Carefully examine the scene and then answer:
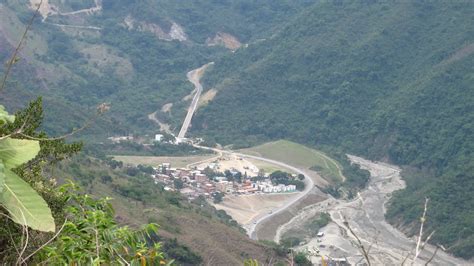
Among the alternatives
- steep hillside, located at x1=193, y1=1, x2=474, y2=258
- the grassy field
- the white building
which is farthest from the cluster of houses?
steep hillside, located at x1=193, y1=1, x2=474, y2=258

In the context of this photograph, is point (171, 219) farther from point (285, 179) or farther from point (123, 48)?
point (123, 48)

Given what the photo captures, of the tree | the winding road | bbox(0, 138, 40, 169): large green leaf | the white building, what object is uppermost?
bbox(0, 138, 40, 169): large green leaf

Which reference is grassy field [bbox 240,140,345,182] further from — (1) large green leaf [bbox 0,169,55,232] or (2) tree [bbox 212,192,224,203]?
(1) large green leaf [bbox 0,169,55,232]

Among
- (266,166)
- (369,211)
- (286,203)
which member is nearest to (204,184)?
(286,203)

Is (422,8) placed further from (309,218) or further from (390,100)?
(309,218)

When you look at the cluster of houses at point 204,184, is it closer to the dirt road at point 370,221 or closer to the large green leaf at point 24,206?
the dirt road at point 370,221

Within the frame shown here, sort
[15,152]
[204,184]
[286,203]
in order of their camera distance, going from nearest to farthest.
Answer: [15,152] → [286,203] → [204,184]

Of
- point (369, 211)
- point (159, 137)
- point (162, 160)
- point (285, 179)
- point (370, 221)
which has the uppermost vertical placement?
point (369, 211)
